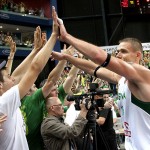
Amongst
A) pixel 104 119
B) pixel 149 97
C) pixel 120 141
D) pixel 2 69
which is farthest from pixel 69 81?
pixel 120 141

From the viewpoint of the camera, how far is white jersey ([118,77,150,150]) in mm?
3025

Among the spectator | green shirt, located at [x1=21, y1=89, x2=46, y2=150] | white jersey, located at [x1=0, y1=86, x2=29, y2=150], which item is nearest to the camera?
white jersey, located at [x1=0, y1=86, x2=29, y2=150]

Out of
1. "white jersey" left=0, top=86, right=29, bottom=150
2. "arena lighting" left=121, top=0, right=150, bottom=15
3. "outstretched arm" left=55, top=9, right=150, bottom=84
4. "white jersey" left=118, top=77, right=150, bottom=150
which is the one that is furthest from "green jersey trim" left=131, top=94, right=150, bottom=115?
"arena lighting" left=121, top=0, right=150, bottom=15

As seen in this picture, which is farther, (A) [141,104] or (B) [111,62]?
(A) [141,104]

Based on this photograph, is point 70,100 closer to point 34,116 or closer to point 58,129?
point 58,129

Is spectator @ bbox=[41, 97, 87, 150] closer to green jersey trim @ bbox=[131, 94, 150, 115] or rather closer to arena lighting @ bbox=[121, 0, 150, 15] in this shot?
green jersey trim @ bbox=[131, 94, 150, 115]

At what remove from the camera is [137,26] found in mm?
18172

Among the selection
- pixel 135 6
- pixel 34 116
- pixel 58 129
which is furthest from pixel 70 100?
pixel 135 6

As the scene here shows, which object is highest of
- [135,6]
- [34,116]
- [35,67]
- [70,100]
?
[135,6]

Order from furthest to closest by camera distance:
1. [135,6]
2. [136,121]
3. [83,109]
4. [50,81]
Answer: [135,6] < [50,81] < [83,109] < [136,121]

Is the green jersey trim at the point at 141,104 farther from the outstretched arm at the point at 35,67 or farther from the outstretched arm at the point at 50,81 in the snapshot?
the outstretched arm at the point at 50,81

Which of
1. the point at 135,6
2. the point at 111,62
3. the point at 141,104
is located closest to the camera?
the point at 111,62

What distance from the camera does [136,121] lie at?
10.2 ft

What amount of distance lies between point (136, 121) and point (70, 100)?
913 mm
